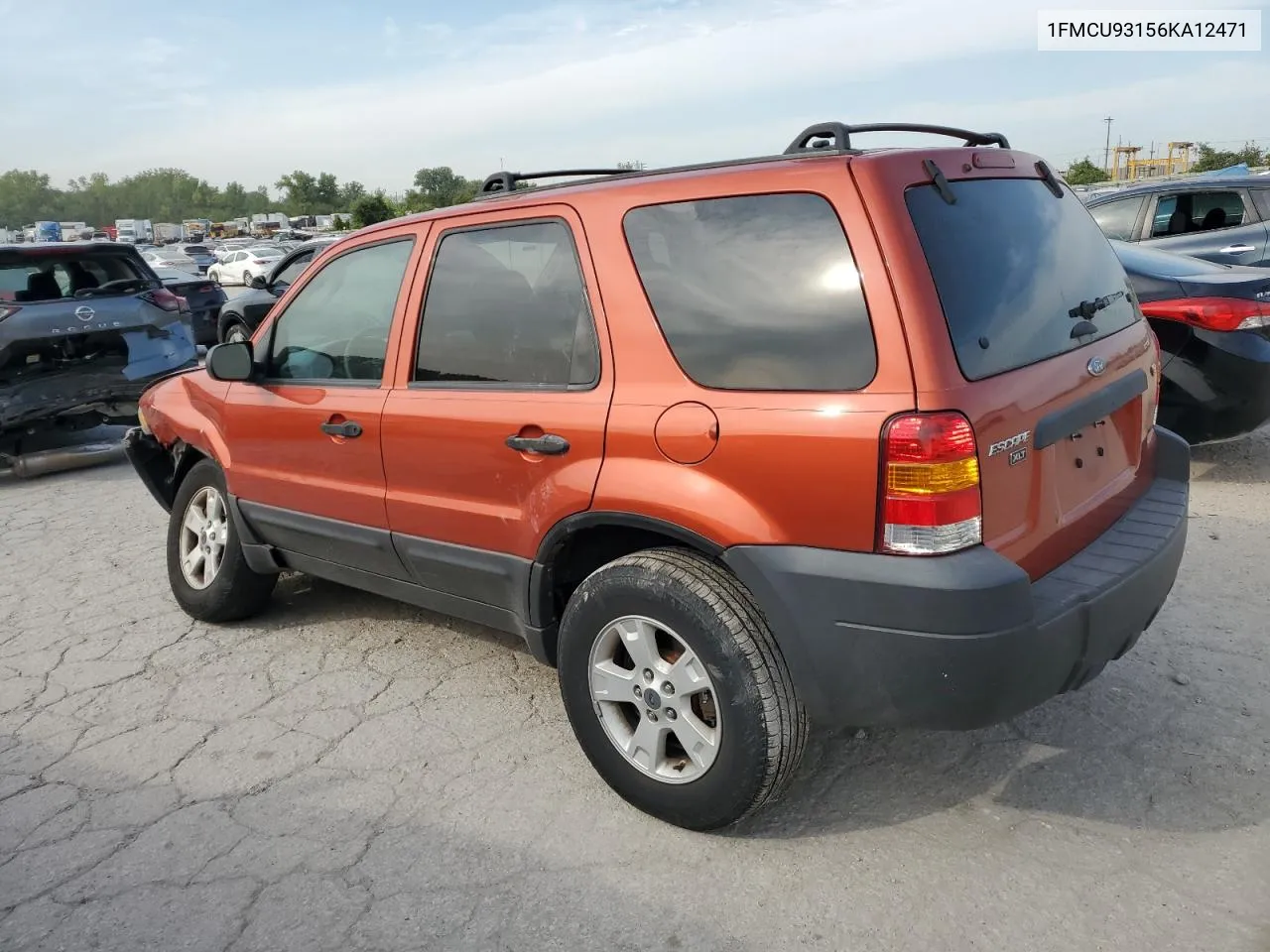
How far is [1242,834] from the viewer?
8.67ft

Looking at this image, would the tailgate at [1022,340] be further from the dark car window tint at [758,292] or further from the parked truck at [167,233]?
the parked truck at [167,233]

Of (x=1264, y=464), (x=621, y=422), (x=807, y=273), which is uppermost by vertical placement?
(x=807, y=273)

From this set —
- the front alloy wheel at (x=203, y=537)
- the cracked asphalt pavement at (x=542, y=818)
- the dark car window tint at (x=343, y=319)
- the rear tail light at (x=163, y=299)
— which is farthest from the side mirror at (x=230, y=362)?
the rear tail light at (x=163, y=299)

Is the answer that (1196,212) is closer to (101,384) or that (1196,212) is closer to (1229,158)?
(101,384)

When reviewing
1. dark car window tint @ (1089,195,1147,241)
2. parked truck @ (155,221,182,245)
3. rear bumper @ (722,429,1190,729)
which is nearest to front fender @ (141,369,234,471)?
rear bumper @ (722,429,1190,729)

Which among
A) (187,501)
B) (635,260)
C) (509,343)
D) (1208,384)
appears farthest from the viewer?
(1208,384)

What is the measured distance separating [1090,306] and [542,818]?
2.22 m

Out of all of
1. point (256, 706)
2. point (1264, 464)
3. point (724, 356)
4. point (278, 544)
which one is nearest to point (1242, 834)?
point (724, 356)

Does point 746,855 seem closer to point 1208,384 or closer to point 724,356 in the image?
point 724,356

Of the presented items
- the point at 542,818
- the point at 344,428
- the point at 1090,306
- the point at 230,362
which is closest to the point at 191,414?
the point at 230,362

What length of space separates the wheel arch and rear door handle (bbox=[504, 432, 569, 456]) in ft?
0.66

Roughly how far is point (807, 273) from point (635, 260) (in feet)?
1.84

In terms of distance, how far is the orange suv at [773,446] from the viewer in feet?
7.66

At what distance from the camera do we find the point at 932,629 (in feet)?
7.52
